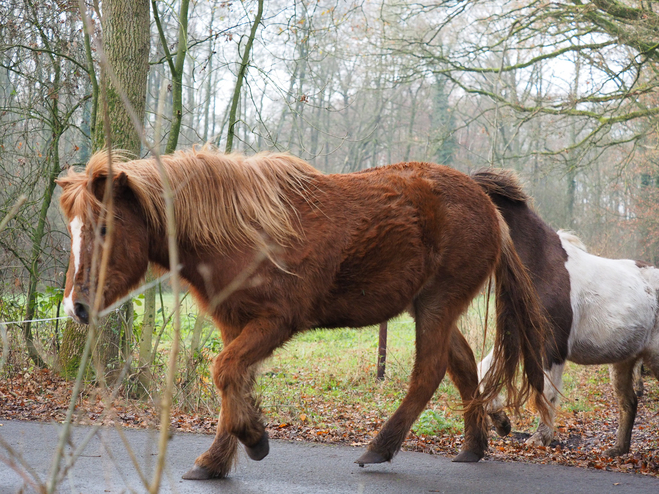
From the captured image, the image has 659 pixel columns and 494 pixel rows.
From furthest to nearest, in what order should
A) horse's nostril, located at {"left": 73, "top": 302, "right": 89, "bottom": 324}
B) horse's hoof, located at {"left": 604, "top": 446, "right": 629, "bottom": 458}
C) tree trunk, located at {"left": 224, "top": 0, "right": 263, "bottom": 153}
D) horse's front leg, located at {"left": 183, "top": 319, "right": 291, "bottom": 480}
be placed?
tree trunk, located at {"left": 224, "top": 0, "right": 263, "bottom": 153}, horse's hoof, located at {"left": 604, "top": 446, "right": 629, "bottom": 458}, horse's front leg, located at {"left": 183, "top": 319, "right": 291, "bottom": 480}, horse's nostril, located at {"left": 73, "top": 302, "right": 89, "bottom": 324}

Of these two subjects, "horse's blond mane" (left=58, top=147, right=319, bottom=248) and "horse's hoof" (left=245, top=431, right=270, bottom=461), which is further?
"horse's hoof" (left=245, top=431, right=270, bottom=461)

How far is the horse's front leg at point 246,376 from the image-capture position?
383cm

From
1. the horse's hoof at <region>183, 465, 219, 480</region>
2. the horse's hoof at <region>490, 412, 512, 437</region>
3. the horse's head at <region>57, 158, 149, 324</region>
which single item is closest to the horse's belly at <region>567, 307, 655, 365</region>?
the horse's hoof at <region>490, 412, 512, 437</region>

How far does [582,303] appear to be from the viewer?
21.7 feet

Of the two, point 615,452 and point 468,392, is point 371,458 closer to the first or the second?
point 468,392

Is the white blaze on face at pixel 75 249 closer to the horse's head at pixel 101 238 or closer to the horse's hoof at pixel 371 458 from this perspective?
the horse's head at pixel 101 238

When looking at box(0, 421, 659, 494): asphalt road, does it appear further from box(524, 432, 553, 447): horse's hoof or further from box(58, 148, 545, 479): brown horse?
box(524, 432, 553, 447): horse's hoof

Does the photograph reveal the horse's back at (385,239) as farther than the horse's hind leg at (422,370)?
No

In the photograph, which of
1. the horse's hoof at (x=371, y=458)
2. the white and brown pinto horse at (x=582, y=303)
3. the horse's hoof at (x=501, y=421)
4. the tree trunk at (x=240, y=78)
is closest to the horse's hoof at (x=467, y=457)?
the horse's hoof at (x=501, y=421)

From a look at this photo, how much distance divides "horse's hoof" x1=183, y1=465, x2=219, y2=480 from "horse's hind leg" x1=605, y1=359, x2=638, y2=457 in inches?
157

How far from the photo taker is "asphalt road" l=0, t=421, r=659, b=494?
4.07m

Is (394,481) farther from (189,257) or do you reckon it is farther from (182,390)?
(182,390)

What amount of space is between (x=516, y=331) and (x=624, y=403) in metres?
2.31

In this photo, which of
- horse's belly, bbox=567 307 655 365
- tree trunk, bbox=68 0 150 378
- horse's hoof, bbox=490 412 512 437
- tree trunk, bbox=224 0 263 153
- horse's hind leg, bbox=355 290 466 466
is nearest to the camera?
horse's hind leg, bbox=355 290 466 466
